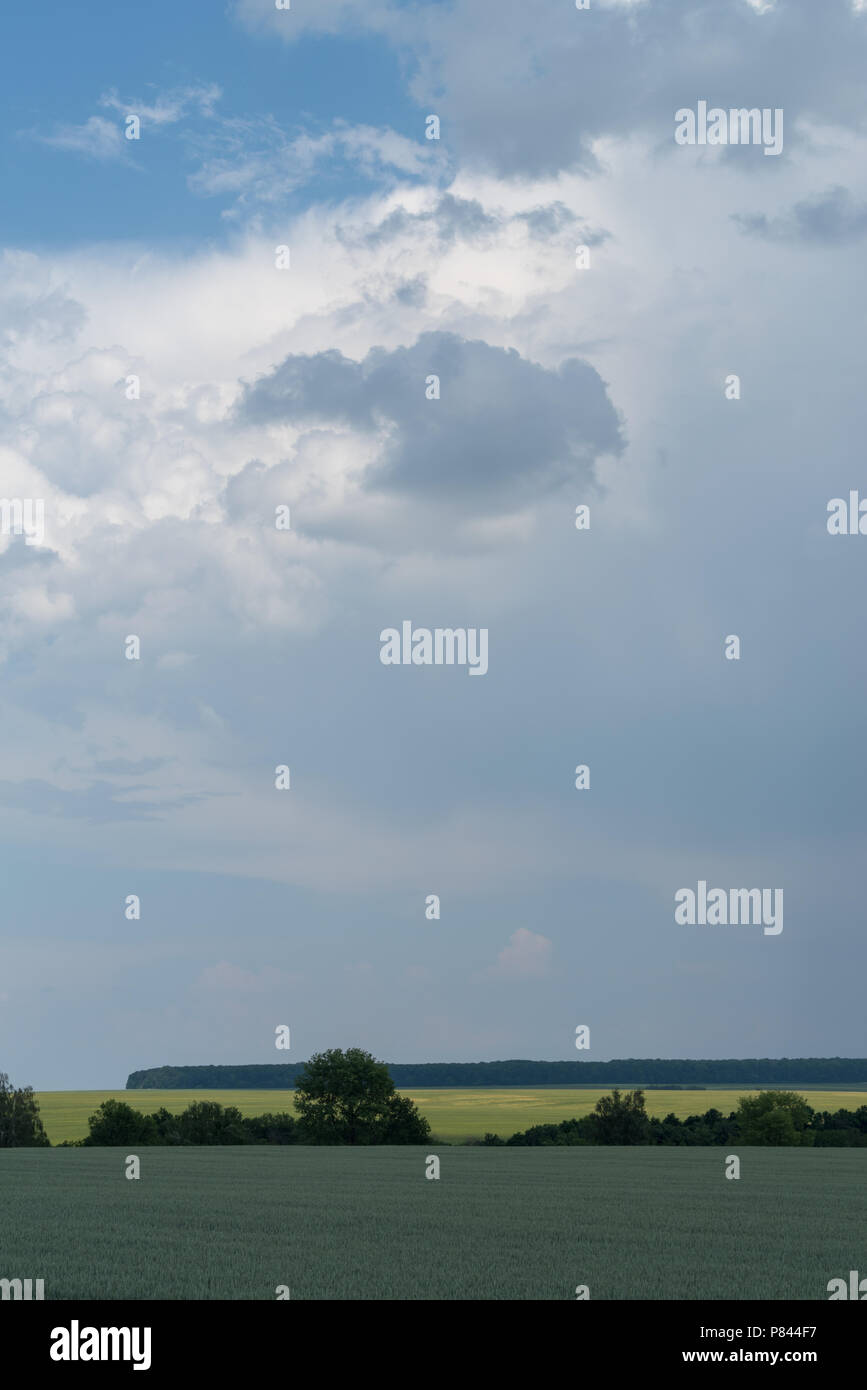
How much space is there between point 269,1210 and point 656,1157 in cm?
4678

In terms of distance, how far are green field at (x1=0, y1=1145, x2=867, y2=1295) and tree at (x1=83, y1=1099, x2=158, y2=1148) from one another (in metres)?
52.9

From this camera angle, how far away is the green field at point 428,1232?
24.0 m

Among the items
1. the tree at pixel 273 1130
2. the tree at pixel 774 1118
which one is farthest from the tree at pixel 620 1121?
the tree at pixel 273 1130

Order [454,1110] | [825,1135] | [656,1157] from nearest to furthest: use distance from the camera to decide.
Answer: [656,1157] → [825,1135] → [454,1110]

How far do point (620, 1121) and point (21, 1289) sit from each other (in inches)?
3850

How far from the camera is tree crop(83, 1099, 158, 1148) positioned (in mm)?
115062

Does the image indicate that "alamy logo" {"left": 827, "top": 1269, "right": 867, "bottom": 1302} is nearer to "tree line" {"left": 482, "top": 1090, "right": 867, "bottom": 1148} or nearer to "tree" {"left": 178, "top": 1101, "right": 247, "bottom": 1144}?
"tree line" {"left": 482, "top": 1090, "right": 867, "bottom": 1148}

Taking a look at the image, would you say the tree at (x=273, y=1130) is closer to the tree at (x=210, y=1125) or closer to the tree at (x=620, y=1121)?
the tree at (x=210, y=1125)

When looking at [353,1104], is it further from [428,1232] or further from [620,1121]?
[428,1232]

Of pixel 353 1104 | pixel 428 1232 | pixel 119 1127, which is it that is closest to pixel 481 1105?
pixel 353 1104
